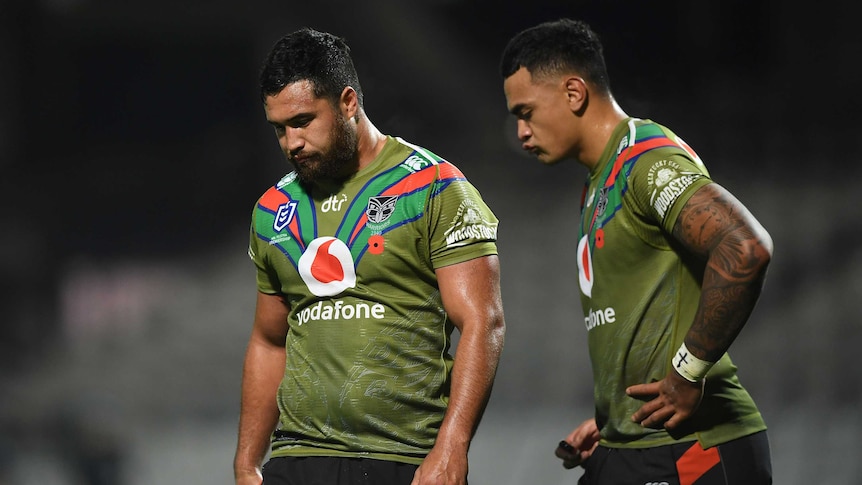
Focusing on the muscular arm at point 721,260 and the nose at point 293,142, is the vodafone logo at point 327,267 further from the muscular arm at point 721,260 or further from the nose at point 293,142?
the muscular arm at point 721,260

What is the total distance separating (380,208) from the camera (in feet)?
6.06

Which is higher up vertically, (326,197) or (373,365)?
(326,197)

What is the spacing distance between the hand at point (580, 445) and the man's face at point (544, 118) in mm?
607

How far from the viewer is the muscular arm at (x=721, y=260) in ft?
5.02

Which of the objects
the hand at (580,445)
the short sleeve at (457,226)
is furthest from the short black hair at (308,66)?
the hand at (580,445)

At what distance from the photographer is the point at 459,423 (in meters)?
1.66

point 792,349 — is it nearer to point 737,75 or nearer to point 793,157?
point 793,157

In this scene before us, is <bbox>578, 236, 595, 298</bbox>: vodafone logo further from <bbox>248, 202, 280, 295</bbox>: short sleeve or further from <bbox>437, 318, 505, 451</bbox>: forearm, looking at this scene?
<bbox>248, 202, 280, 295</bbox>: short sleeve

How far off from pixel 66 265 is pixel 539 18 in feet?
7.19

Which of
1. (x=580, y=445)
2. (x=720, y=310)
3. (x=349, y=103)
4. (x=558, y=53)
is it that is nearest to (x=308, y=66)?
(x=349, y=103)

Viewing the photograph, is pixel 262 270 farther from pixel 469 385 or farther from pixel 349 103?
pixel 469 385

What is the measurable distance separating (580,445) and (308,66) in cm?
102

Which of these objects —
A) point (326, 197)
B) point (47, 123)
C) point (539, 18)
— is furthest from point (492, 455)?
point (47, 123)

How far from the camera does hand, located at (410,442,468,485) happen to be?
1.62 meters
